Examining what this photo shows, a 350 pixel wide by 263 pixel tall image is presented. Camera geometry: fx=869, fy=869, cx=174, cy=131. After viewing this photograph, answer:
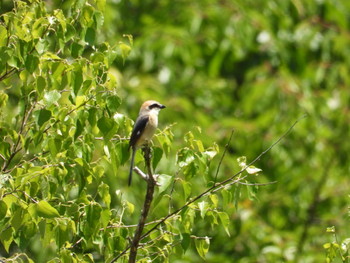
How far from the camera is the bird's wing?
179 inches

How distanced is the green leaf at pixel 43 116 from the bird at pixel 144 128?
1.56 ft

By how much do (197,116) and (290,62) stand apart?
1847mm

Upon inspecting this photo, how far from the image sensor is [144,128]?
4.91 m

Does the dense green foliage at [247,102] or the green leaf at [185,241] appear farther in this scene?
the dense green foliage at [247,102]

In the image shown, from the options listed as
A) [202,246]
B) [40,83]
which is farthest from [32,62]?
[202,246]

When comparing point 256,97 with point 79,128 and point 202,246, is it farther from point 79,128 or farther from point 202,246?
point 79,128

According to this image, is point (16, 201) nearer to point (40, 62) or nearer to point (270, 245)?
point (40, 62)

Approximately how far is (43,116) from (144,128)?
3.21 feet

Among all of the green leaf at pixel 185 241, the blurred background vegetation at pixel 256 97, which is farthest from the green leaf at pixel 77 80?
the blurred background vegetation at pixel 256 97

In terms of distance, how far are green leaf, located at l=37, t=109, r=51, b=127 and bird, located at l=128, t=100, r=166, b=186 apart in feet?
1.56

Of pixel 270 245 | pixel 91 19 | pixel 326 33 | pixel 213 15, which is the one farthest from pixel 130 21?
pixel 91 19

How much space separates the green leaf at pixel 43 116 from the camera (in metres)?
4.03

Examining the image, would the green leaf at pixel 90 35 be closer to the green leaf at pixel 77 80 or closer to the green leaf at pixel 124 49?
the green leaf at pixel 124 49

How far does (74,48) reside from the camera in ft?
14.4
